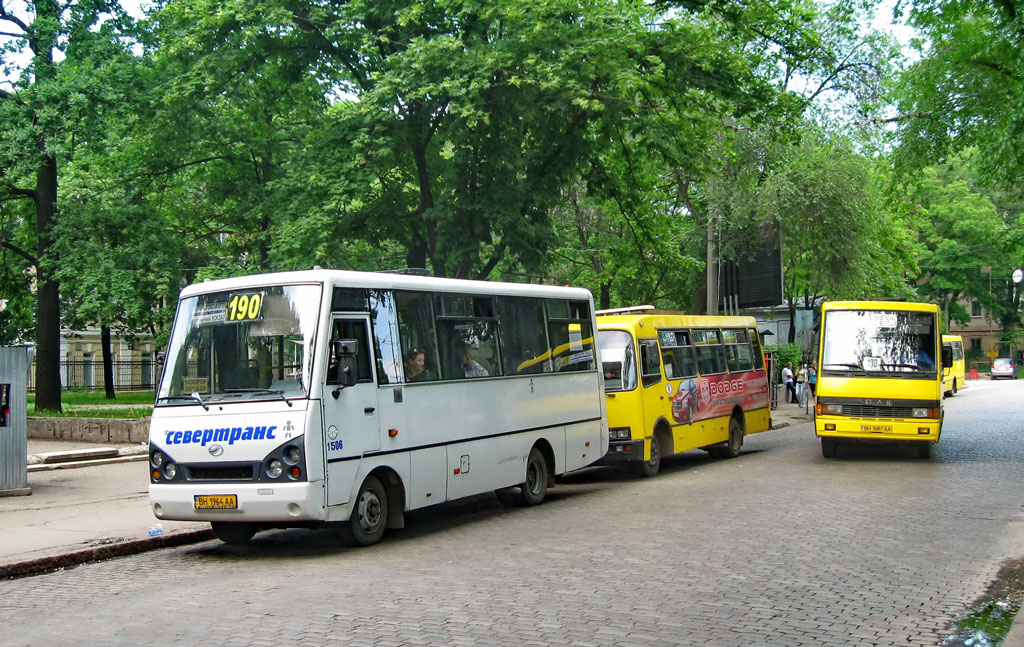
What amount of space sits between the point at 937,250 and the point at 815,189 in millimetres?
49197

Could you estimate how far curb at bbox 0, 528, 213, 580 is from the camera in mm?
10023

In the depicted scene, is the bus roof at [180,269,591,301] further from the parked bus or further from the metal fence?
the metal fence

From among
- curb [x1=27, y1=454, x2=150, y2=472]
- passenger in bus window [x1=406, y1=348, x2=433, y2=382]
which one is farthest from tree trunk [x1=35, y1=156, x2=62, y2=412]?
passenger in bus window [x1=406, y1=348, x2=433, y2=382]

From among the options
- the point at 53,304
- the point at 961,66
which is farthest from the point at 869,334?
the point at 53,304

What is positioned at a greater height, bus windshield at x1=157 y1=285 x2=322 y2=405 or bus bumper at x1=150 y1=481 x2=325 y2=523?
bus windshield at x1=157 y1=285 x2=322 y2=405

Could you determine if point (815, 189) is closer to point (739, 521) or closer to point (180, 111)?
point (180, 111)

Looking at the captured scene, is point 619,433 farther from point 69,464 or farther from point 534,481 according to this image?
point 69,464

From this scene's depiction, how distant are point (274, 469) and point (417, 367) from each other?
2.35 m

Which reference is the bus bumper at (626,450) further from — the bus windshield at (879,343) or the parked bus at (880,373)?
the bus windshield at (879,343)

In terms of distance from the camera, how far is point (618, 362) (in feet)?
57.9

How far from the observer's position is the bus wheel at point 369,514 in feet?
36.2

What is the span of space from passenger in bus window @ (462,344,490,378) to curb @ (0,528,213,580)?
11.2 feet

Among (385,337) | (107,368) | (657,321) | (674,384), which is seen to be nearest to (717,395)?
(674,384)

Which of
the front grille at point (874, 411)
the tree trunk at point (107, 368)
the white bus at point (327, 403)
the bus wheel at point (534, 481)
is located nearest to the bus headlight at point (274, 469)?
the white bus at point (327, 403)
